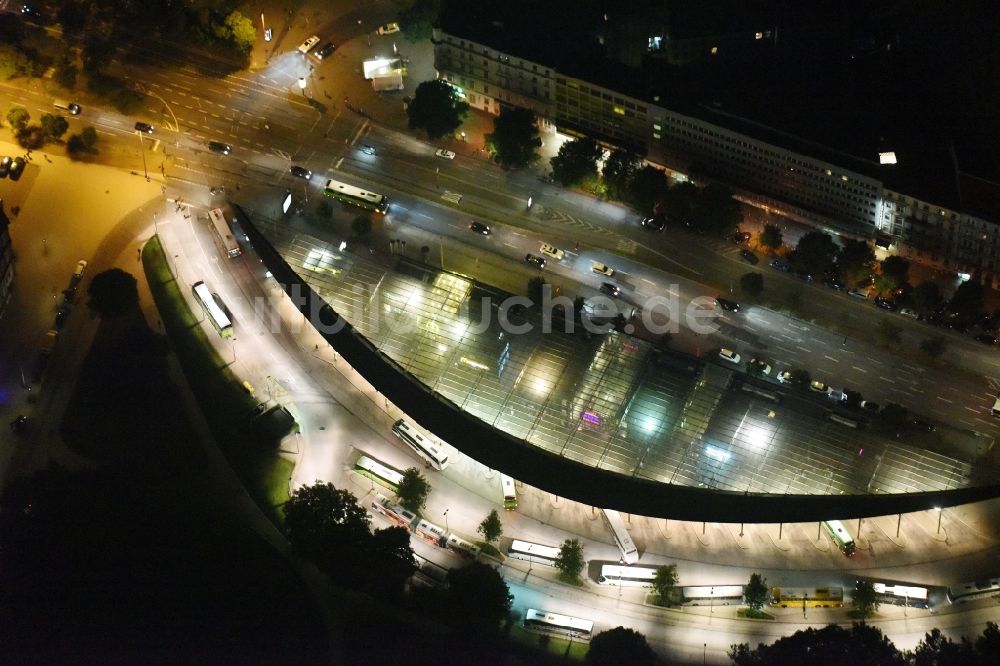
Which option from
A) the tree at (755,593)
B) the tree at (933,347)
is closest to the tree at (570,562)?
the tree at (755,593)

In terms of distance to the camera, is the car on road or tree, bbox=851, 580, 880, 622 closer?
tree, bbox=851, 580, 880, 622

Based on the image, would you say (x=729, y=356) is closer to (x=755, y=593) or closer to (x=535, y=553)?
(x=755, y=593)

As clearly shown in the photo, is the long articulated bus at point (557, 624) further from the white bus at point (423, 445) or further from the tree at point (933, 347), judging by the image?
the tree at point (933, 347)

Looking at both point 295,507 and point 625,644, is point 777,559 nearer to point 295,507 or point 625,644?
point 625,644

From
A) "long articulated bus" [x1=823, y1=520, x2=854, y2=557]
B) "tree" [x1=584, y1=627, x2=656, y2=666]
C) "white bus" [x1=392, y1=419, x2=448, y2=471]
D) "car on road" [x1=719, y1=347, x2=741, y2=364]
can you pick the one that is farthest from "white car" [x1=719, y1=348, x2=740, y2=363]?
"tree" [x1=584, y1=627, x2=656, y2=666]

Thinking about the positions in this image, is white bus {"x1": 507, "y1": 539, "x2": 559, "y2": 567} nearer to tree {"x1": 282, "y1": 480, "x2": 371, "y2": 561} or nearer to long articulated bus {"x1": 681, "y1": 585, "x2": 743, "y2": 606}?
long articulated bus {"x1": 681, "y1": 585, "x2": 743, "y2": 606}

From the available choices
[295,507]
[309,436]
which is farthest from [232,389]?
[295,507]
